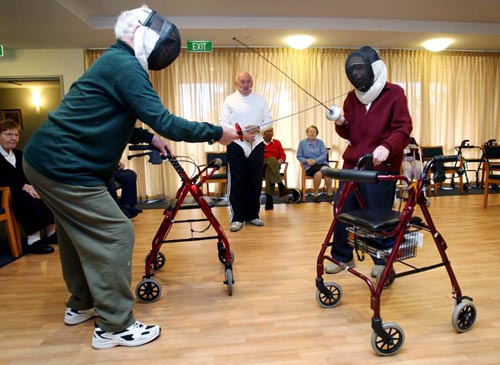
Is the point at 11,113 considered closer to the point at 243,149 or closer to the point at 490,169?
the point at 243,149

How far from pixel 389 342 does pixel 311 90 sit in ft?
16.9

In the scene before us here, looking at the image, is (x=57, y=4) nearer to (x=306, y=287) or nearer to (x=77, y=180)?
(x=77, y=180)

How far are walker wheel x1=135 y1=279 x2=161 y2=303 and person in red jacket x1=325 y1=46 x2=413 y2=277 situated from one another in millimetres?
1076

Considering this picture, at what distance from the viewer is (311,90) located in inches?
240

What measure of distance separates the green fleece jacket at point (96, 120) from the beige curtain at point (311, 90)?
14.4ft

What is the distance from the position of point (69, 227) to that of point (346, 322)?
55.3 inches

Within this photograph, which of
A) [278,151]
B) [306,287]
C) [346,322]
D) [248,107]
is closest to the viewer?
[346,322]

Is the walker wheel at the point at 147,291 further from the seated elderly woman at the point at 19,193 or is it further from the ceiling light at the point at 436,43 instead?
the ceiling light at the point at 436,43

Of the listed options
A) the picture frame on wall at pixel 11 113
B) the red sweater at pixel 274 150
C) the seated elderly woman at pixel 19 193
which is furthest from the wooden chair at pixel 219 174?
the picture frame on wall at pixel 11 113

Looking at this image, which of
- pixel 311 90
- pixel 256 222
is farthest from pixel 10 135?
pixel 311 90

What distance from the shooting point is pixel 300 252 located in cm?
292

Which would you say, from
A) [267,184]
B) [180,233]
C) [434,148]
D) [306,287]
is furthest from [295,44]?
[306,287]

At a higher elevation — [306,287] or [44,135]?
[44,135]

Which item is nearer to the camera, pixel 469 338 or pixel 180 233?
pixel 469 338
